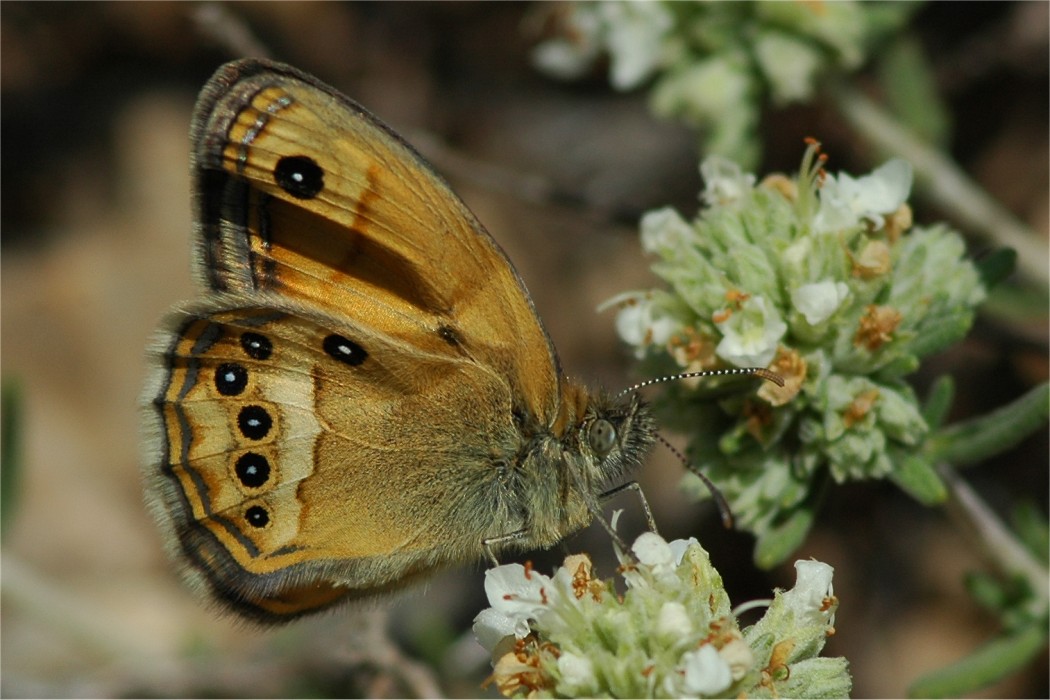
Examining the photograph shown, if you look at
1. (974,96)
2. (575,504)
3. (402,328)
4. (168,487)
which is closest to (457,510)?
(575,504)

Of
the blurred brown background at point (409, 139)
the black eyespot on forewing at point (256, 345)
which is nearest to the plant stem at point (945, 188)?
the blurred brown background at point (409, 139)

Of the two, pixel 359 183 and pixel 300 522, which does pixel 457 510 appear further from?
pixel 359 183

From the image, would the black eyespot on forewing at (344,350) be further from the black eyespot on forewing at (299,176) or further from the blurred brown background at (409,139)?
the blurred brown background at (409,139)

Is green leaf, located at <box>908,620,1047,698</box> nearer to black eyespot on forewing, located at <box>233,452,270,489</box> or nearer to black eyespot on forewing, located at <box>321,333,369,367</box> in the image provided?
black eyespot on forewing, located at <box>321,333,369,367</box>

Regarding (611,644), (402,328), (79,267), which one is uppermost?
(79,267)

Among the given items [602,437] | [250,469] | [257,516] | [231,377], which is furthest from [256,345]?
[602,437]

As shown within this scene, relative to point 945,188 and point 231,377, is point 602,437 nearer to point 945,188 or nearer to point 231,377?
point 231,377
